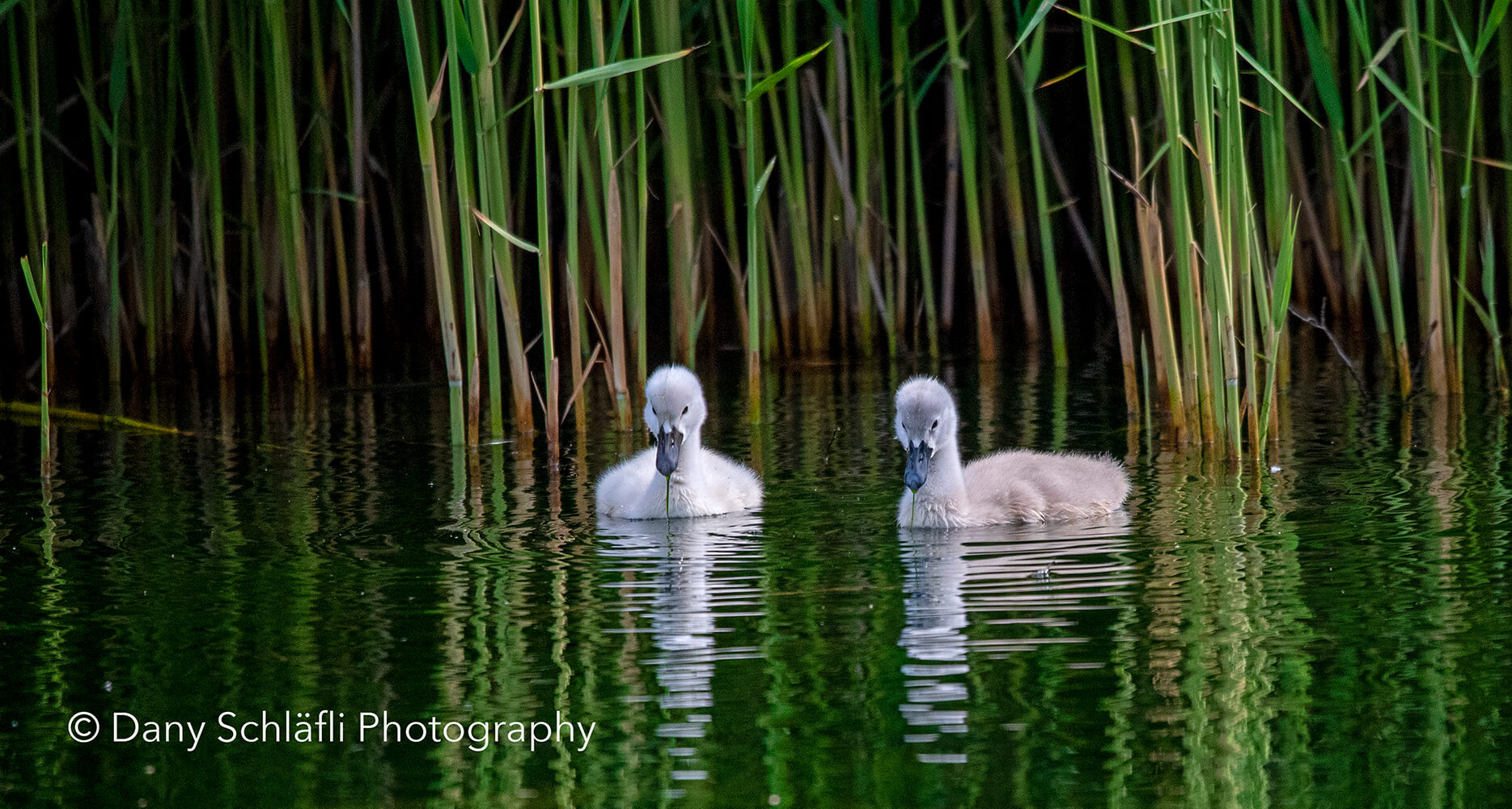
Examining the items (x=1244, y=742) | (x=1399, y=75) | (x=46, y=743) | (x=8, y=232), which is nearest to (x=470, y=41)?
(x=46, y=743)

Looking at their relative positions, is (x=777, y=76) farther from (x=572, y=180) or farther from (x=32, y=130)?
(x=32, y=130)

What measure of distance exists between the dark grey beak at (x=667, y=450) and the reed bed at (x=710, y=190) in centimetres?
91

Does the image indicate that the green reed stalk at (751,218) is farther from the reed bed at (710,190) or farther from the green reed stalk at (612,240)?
the green reed stalk at (612,240)

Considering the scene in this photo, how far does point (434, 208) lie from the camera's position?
6.53 m

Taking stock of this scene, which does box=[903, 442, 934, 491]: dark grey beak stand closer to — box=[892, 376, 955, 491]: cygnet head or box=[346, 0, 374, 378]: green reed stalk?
box=[892, 376, 955, 491]: cygnet head

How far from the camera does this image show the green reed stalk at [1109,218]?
610cm

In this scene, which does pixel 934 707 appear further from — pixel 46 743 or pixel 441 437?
pixel 441 437

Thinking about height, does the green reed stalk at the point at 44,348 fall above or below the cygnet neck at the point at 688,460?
above

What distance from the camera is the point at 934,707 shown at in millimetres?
3428

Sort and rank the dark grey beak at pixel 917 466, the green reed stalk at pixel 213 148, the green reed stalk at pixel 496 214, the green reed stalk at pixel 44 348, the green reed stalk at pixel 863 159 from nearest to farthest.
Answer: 1. the dark grey beak at pixel 917 466
2. the green reed stalk at pixel 44 348
3. the green reed stalk at pixel 496 214
4. the green reed stalk at pixel 863 159
5. the green reed stalk at pixel 213 148

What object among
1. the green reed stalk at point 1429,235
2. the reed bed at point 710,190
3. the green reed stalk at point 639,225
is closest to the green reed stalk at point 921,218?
the reed bed at point 710,190

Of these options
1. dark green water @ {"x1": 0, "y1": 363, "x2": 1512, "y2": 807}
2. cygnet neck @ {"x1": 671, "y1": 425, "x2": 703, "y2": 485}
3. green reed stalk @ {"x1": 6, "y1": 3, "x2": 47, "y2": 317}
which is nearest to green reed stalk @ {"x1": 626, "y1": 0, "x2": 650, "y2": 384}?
dark green water @ {"x1": 0, "y1": 363, "x2": 1512, "y2": 807}

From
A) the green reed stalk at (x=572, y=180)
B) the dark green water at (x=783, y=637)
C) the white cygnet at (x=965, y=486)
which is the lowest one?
the dark green water at (x=783, y=637)

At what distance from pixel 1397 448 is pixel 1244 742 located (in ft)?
10.6
